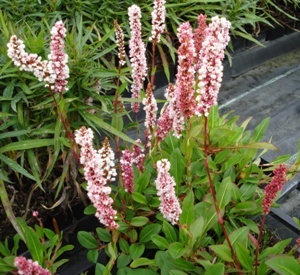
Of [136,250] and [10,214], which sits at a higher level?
[10,214]

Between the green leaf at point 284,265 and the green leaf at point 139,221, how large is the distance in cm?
49

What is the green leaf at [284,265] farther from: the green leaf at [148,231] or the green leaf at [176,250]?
the green leaf at [148,231]

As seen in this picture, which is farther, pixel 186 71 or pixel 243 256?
pixel 243 256

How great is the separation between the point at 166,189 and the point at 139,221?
42cm

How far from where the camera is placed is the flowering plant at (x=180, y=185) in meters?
1.18

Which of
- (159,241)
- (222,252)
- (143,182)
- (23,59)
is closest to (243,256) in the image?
(222,252)

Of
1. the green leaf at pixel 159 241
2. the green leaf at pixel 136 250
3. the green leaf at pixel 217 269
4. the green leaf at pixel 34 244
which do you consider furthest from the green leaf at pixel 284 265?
the green leaf at pixel 34 244

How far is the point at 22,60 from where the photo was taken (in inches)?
49.9

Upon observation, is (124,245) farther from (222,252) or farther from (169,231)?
(222,252)

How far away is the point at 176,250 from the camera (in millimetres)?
1437

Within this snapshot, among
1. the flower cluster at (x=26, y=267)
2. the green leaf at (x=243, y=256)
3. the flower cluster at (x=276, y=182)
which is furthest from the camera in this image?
the green leaf at (x=243, y=256)

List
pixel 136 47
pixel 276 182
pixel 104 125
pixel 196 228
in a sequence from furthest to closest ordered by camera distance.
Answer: pixel 104 125 < pixel 136 47 < pixel 196 228 < pixel 276 182

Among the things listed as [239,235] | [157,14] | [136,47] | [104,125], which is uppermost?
[157,14]

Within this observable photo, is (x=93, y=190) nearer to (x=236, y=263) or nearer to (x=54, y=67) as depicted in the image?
(x=54, y=67)
